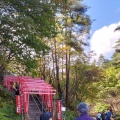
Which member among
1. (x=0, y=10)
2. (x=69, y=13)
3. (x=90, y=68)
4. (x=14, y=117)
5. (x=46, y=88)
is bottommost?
(x=14, y=117)

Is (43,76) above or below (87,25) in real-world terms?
below

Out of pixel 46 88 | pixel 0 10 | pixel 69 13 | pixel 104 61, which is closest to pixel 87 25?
pixel 69 13

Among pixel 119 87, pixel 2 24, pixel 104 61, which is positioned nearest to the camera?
pixel 2 24

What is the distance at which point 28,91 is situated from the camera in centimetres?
1980

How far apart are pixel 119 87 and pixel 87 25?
15.5 metres

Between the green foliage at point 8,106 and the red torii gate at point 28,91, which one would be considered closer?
the green foliage at point 8,106

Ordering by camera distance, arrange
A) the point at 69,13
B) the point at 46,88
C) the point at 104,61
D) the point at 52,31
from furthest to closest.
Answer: the point at 104,61 → the point at 69,13 → the point at 46,88 → the point at 52,31

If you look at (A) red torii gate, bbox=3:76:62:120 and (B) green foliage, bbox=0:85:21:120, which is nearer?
(B) green foliage, bbox=0:85:21:120

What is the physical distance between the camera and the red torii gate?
18.7m

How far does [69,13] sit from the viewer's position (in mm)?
30750

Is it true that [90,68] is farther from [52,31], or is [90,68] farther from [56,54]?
[52,31]

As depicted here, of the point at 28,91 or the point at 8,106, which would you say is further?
the point at 28,91

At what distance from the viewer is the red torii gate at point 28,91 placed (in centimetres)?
1867

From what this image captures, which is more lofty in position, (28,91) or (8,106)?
(28,91)
